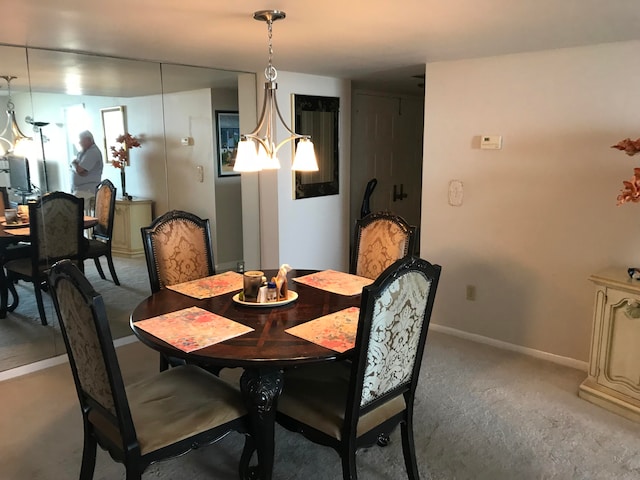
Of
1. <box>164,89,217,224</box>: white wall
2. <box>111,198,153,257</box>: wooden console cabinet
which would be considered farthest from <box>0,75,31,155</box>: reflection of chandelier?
<box>164,89,217,224</box>: white wall

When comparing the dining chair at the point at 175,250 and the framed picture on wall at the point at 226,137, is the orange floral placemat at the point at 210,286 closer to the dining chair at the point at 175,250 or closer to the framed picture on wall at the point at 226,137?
the dining chair at the point at 175,250

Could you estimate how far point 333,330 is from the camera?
2.04 meters

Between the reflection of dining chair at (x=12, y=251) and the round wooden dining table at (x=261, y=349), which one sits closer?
the round wooden dining table at (x=261, y=349)

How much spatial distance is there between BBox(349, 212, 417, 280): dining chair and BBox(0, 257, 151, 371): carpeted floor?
1.71 m

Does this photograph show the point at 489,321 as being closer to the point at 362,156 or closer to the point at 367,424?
the point at 367,424

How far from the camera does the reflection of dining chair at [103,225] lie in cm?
365

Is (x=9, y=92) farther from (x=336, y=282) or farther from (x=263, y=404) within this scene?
(x=263, y=404)

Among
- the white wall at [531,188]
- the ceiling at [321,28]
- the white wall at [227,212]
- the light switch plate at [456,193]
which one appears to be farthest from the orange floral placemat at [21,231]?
the light switch plate at [456,193]

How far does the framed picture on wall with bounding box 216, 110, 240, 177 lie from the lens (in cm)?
423

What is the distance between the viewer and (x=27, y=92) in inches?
122

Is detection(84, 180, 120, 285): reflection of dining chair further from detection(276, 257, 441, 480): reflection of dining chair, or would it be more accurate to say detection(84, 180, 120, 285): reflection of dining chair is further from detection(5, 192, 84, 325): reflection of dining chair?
detection(276, 257, 441, 480): reflection of dining chair

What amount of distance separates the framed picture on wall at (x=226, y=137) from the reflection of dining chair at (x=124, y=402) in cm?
251

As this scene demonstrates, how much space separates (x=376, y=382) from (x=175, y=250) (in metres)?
1.52

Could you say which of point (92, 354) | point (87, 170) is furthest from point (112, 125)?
point (92, 354)
